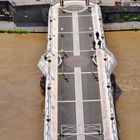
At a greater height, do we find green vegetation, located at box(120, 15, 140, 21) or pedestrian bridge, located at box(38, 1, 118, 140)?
green vegetation, located at box(120, 15, 140, 21)

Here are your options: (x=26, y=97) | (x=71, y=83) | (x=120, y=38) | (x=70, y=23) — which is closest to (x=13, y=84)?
(x=26, y=97)

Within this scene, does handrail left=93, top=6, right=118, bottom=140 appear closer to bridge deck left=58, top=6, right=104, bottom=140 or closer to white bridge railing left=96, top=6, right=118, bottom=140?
white bridge railing left=96, top=6, right=118, bottom=140

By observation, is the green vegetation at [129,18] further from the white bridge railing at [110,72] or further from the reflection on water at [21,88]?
the reflection on water at [21,88]

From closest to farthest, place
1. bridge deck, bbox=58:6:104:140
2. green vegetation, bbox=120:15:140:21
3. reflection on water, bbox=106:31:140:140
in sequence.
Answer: bridge deck, bbox=58:6:104:140 < reflection on water, bbox=106:31:140:140 < green vegetation, bbox=120:15:140:21

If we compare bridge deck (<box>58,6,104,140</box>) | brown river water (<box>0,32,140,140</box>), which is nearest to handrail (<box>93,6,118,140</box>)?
bridge deck (<box>58,6,104,140</box>)

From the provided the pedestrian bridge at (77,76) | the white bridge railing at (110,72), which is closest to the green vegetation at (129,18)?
the pedestrian bridge at (77,76)

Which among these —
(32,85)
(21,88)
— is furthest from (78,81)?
(21,88)
